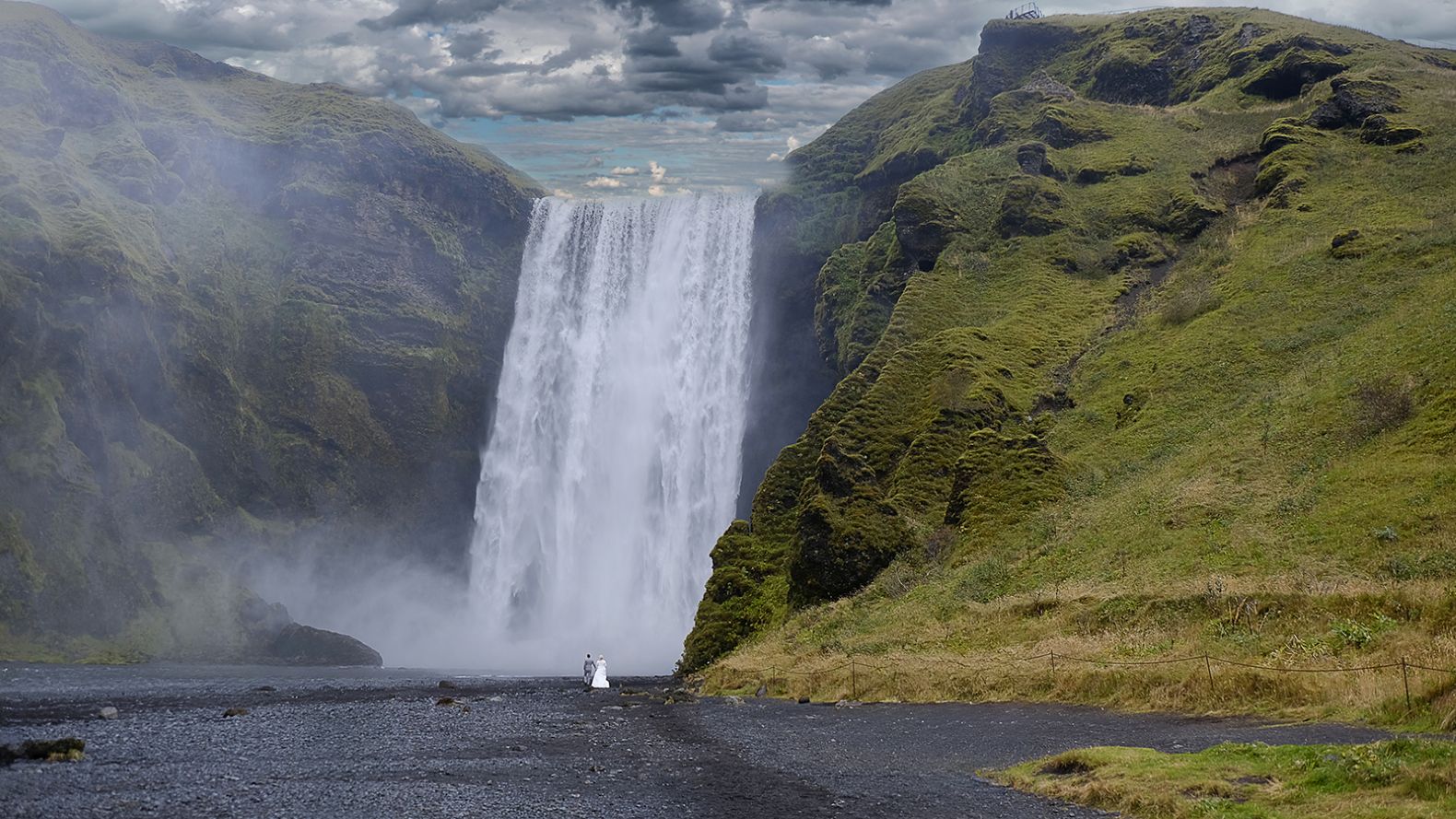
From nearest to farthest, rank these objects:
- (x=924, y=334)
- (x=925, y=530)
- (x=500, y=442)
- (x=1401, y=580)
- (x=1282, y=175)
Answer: (x=1401, y=580)
(x=925, y=530)
(x=924, y=334)
(x=1282, y=175)
(x=500, y=442)

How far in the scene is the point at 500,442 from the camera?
99.9m

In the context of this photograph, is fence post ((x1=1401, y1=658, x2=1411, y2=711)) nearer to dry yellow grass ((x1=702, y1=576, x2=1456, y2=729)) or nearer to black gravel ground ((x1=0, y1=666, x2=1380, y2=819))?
dry yellow grass ((x1=702, y1=576, x2=1456, y2=729))

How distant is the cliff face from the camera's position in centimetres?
8694

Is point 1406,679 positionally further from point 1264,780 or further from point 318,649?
point 318,649

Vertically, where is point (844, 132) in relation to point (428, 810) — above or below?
above

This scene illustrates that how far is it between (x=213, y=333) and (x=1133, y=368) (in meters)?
81.5

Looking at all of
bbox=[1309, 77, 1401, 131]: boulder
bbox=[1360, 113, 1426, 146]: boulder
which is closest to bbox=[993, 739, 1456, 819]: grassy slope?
bbox=[1360, 113, 1426, 146]: boulder

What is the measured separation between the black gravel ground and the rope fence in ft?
5.14

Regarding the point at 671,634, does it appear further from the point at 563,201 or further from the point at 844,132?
the point at 844,132

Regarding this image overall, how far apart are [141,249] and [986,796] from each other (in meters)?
103

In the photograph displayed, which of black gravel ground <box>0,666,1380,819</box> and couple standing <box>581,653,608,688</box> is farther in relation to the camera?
couple standing <box>581,653,608,688</box>

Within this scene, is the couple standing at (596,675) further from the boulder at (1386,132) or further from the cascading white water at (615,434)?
the boulder at (1386,132)

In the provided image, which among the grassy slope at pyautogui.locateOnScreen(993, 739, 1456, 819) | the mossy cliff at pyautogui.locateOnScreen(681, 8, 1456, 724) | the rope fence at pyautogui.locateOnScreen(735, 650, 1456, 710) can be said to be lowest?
the grassy slope at pyautogui.locateOnScreen(993, 739, 1456, 819)

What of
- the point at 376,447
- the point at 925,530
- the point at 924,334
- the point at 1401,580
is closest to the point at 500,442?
the point at 376,447
